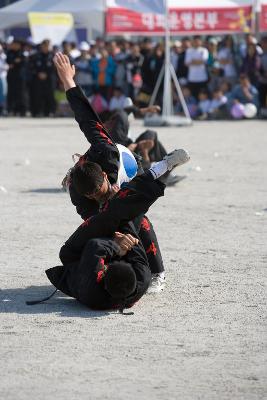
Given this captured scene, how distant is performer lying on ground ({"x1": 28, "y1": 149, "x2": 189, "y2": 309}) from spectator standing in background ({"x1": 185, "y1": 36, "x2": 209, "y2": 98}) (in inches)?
694

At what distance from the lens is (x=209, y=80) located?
24328mm

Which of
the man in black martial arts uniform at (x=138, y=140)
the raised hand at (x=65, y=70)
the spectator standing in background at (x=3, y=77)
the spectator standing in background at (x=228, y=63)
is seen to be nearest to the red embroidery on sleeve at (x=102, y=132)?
the raised hand at (x=65, y=70)

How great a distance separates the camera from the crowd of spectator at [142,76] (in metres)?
23.8

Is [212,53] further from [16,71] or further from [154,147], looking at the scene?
[154,147]

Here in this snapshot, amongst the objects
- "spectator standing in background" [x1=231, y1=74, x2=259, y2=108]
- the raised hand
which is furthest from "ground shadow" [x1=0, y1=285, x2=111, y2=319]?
"spectator standing in background" [x1=231, y1=74, x2=259, y2=108]

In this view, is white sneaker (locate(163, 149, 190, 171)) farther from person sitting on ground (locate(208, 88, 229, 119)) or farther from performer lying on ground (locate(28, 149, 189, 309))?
person sitting on ground (locate(208, 88, 229, 119))

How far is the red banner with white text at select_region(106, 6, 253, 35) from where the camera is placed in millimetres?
22875

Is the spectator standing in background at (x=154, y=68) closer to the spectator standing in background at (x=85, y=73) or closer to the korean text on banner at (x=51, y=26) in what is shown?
the spectator standing in background at (x=85, y=73)

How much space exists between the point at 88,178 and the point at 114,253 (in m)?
0.46

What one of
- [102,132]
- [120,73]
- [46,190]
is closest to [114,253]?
[102,132]

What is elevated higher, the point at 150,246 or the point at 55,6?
the point at 150,246

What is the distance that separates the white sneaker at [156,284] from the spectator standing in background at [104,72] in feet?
58.2

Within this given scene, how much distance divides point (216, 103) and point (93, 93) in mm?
2847

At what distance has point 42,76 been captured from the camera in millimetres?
24766
